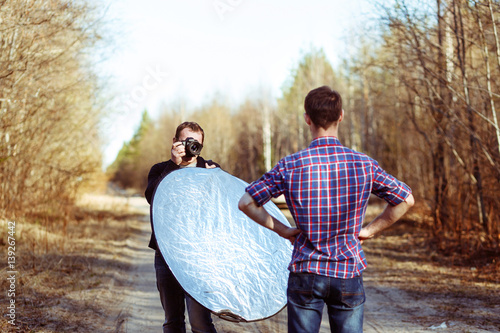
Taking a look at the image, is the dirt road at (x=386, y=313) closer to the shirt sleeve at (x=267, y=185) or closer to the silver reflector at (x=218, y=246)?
the silver reflector at (x=218, y=246)

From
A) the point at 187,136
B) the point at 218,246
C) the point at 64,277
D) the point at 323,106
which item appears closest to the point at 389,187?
the point at 323,106

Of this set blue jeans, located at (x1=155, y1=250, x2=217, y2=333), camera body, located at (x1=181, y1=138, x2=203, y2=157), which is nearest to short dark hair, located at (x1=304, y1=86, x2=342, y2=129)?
camera body, located at (x1=181, y1=138, x2=203, y2=157)

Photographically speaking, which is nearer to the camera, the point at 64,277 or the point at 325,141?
the point at 325,141

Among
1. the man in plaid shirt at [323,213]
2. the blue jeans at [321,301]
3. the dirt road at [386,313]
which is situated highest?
the man in plaid shirt at [323,213]

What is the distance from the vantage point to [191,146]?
3912mm

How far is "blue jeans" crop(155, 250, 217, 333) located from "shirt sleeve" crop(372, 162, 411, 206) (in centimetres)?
173

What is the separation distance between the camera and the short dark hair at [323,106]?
99.5 inches

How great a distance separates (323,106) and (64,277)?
6.97 meters

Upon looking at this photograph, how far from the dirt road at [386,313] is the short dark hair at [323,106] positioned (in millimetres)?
3817

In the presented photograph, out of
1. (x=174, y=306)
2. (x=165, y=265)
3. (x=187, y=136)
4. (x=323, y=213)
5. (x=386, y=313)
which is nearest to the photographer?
(x=323, y=213)

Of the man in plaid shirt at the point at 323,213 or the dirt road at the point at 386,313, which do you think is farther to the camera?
the dirt road at the point at 386,313

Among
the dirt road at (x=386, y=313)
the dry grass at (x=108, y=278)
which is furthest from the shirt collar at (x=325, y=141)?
the dry grass at (x=108, y=278)

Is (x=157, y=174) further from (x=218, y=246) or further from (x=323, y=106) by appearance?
(x=323, y=106)

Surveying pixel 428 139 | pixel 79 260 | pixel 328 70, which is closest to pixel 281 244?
pixel 79 260
